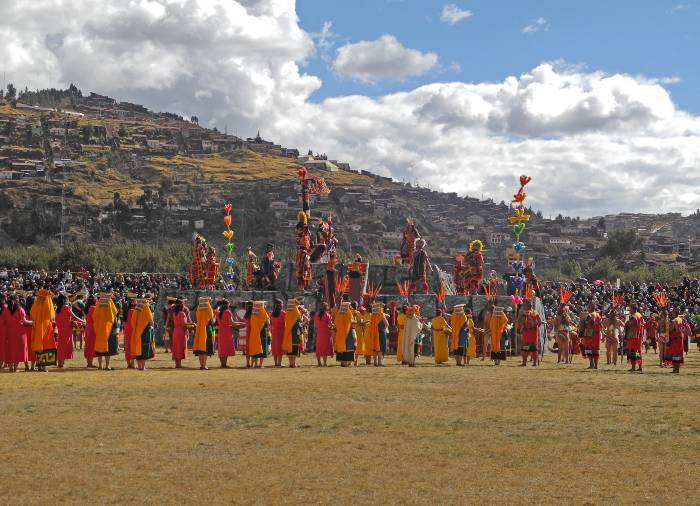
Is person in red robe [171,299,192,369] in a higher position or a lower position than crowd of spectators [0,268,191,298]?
lower

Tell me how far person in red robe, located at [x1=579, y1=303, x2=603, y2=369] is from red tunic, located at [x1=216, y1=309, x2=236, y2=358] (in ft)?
33.4

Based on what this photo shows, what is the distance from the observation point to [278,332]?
22844 mm

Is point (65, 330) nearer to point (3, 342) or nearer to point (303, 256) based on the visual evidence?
point (3, 342)

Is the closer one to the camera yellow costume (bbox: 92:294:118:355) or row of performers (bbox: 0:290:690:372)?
row of performers (bbox: 0:290:690:372)

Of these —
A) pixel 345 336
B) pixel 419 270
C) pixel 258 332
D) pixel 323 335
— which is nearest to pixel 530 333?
pixel 345 336

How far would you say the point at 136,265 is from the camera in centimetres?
9325

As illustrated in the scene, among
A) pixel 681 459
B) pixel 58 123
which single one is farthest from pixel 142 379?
pixel 58 123

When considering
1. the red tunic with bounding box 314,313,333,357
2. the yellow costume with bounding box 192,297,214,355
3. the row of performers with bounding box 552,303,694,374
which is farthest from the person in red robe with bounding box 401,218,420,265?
the yellow costume with bounding box 192,297,214,355

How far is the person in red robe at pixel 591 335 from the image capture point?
2497 centimetres

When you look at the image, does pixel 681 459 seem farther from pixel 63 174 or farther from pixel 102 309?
pixel 63 174

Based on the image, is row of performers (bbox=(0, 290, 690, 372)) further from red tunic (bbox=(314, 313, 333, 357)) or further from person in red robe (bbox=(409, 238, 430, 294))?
person in red robe (bbox=(409, 238, 430, 294))

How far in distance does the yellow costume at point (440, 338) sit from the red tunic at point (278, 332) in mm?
4590

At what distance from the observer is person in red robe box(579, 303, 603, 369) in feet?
81.9

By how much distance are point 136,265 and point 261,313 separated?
7379 cm
